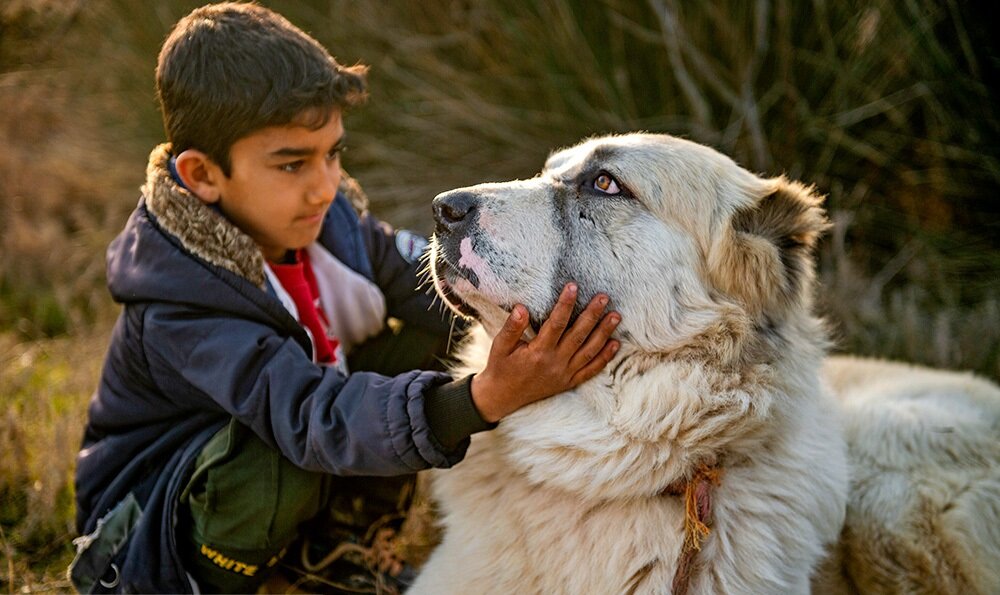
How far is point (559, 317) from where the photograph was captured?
2191 mm

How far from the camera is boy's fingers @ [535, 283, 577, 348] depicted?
7.18ft

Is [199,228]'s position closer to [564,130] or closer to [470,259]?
[470,259]

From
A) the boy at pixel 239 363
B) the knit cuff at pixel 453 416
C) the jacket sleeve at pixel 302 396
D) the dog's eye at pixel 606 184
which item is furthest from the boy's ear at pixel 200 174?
the dog's eye at pixel 606 184

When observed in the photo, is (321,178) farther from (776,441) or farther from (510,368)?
(776,441)

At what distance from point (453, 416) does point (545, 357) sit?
0.27m

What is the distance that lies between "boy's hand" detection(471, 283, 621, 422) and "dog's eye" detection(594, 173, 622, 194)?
0.34 m

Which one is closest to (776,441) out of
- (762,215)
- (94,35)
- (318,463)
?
(762,215)

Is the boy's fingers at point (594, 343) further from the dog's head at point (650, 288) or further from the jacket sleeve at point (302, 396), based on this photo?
the jacket sleeve at point (302, 396)

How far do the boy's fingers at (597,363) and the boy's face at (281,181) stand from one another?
96cm

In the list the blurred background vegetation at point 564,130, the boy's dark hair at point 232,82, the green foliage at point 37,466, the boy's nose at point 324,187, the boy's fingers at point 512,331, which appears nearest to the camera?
the boy's fingers at point 512,331

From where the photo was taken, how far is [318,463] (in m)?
2.32

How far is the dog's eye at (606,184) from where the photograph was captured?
2414mm

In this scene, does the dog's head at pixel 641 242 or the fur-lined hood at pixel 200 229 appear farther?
the fur-lined hood at pixel 200 229

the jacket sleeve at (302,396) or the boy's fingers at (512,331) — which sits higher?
the boy's fingers at (512,331)
